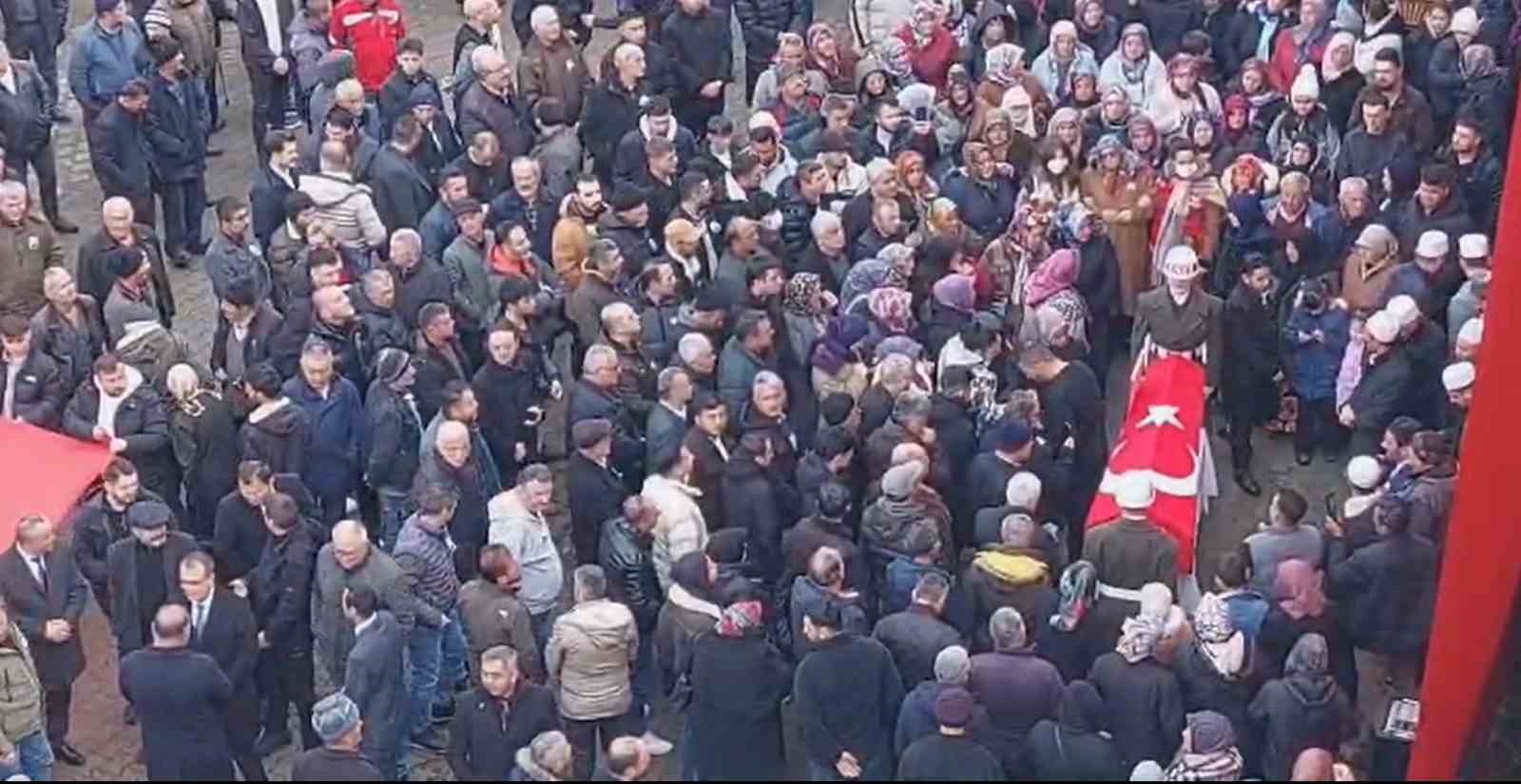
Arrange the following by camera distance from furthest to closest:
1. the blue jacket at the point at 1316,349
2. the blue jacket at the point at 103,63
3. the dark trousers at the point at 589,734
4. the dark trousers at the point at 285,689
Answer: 1. the blue jacket at the point at 103,63
2. the blue jacket at the point at 1316,349
3. the dark trousers at the point at 285,689
4. the dark trousers at the point at 589,734

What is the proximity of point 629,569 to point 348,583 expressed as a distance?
140 centimetres

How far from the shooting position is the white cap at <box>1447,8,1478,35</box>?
51.4 ft

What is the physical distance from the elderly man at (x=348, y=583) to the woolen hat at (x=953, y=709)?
2.61 meters

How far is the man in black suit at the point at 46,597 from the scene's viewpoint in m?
10.9

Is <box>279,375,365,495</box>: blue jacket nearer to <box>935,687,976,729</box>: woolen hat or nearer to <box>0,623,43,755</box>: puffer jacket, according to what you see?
<box>0,623,43,755</box>: puffer jacket

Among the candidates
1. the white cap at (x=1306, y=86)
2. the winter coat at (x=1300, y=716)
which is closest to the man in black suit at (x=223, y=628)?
the winter coat at (x=1300, y=716)

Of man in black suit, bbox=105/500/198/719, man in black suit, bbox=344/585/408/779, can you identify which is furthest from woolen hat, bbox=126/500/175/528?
man in black suit, bbox=344/585/408/779

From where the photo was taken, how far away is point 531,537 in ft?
35.9

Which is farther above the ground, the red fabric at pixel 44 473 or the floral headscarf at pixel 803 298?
the floral headscarf at pixel 803 298

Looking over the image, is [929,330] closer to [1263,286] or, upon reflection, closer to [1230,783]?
[1263,286]

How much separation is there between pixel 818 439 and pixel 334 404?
238 cm

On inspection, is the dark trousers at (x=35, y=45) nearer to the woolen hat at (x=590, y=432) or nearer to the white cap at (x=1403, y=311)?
the woolen hat at (x=590, y=432)

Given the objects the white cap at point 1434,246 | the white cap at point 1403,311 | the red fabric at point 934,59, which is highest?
the red fabric at point 934,59

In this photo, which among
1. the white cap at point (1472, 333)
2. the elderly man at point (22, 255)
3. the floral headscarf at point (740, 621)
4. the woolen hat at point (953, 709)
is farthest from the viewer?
the elderly man at point (22, 255)
